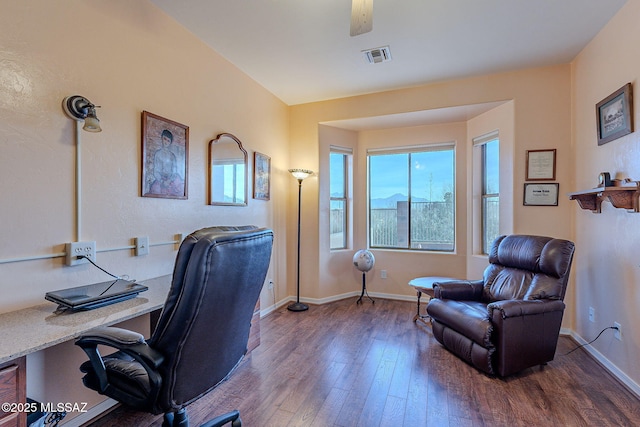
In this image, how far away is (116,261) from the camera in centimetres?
195

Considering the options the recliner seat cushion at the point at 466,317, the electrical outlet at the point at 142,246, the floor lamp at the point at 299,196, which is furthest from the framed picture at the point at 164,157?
the recliner seat cushion at the point at 466,317

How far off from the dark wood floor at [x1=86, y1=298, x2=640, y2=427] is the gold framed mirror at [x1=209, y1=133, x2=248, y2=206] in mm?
1458

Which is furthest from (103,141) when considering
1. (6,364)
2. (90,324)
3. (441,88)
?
(441,88)

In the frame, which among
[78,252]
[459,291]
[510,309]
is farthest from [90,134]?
[459,291]

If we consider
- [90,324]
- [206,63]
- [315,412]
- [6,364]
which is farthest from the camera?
[206,63]

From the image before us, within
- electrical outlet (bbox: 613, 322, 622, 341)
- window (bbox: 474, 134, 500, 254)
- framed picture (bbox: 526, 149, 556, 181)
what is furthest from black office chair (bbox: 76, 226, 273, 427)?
window (bbox: 474, 134, 500, 254)

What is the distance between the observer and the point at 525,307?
2.22 meters

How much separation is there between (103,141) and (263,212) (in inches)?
75.1

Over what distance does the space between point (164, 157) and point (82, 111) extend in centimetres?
63

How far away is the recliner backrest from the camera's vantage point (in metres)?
2.36

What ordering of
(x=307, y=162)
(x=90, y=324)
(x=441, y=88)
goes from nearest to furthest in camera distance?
(x=90, y=324)
(x=441, y=88)
(x=307, y=162)

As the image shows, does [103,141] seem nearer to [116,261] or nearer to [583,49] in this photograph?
[116,261]

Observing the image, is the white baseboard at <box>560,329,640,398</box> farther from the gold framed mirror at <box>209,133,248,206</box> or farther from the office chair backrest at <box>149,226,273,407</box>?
the gold framed mirror at <box>209,133,248,206</box>

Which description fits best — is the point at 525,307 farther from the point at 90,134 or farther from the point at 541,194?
the point at 90,134
